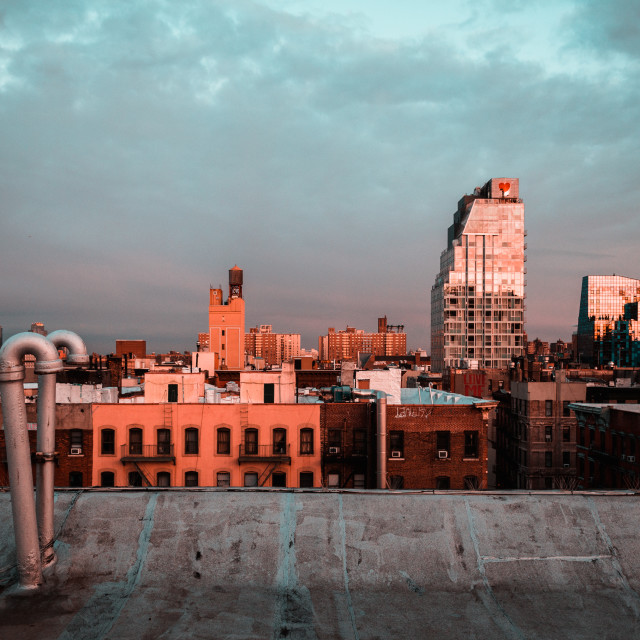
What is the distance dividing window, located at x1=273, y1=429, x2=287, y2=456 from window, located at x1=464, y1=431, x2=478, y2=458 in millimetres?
11099

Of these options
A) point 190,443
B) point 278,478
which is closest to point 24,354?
point 190,443

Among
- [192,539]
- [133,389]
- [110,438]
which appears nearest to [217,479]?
[110,438]

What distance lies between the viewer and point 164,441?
3244cm

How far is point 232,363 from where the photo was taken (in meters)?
149

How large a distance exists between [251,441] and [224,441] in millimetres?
1604

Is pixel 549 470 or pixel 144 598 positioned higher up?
pixel 144 598

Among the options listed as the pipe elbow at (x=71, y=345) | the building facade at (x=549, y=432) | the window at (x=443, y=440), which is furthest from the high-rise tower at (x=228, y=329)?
the pipe elbow at (x=71, y=345)

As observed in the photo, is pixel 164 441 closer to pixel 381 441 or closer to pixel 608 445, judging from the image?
pixel 381 441

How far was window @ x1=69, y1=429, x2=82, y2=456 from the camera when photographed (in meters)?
32.0

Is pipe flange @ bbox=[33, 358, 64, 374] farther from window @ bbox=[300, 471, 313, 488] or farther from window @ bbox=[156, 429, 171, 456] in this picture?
window @ bbox=[300, 471, 313, 488]

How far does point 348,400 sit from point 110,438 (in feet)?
49.9

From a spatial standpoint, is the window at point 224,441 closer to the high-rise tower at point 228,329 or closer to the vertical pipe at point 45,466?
the vertical pipe at point 45,466

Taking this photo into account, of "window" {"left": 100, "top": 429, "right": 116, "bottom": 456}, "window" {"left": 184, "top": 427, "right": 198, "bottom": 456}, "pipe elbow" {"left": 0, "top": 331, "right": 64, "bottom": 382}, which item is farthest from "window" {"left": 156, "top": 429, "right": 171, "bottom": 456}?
"pipe elbow" {"left": 0, "top": 331, "right": 64, "bottom": 382}

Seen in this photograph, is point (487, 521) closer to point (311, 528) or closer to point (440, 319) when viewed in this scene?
point (311, 528)
